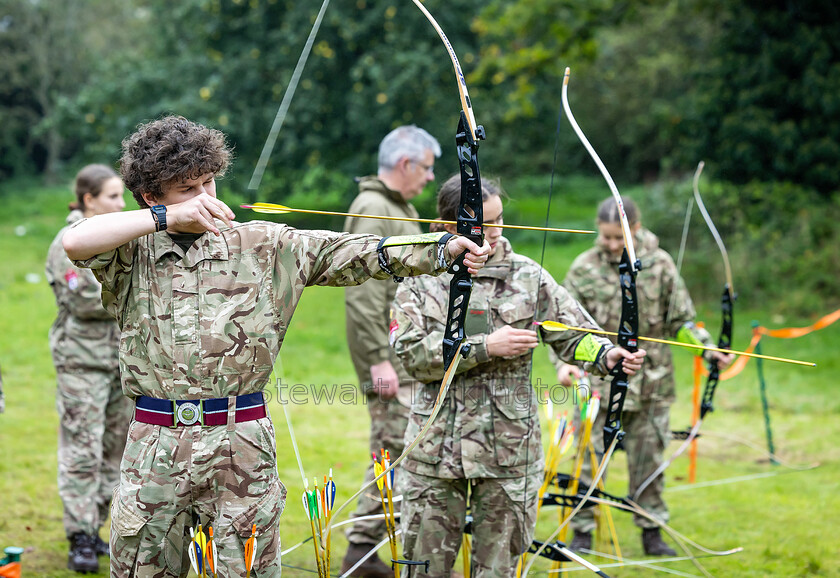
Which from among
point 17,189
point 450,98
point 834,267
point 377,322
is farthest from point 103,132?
point 377,322

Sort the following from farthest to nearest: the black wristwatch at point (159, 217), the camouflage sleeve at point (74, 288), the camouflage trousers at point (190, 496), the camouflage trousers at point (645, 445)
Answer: the camouflage trousers at point (645, 445), the camouflage sleeve at point (74, 288), the camouflage trousers at point (190, 496), the black wristwatch at point (159, 217)

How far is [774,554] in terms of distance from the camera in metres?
4.82

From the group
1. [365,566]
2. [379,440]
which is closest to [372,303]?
[379,440]

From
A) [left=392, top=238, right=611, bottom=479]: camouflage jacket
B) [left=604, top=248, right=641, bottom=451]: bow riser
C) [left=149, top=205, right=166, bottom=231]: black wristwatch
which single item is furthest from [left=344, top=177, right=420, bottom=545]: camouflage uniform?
[left=149, top=205, right=166, bottom=231]: black wristwatch

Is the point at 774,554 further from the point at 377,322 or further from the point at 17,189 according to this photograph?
the point at 17,189

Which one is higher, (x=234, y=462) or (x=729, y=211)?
(x=729, y=211)

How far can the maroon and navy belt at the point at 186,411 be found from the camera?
7.80 feet

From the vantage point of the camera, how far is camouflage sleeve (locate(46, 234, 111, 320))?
431 centimetres

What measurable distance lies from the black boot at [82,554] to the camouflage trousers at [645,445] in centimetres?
266

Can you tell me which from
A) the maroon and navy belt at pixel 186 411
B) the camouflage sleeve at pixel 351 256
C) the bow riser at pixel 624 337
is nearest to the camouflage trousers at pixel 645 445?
the bow riser at pixel 624 337

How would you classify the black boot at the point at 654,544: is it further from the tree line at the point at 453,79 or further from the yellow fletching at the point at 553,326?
the tree line at the point at 453,79

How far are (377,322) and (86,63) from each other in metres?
26.4

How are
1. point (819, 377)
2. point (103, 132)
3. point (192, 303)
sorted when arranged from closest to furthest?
point (192, 303) < point (819, 377) < point (103, 132)

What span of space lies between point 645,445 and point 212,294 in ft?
11.0
